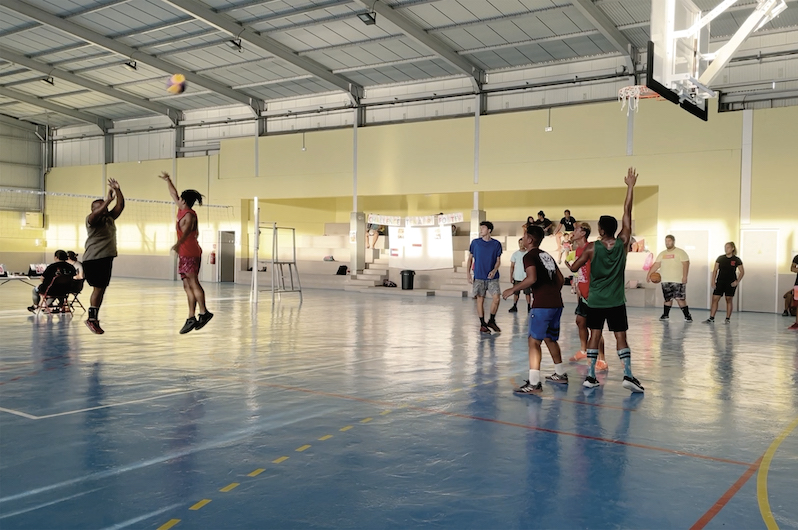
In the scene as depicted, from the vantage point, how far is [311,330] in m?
11.7

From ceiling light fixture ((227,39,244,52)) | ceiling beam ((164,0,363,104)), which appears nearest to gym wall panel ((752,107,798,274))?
ceiling beam ((164,0,363,104))

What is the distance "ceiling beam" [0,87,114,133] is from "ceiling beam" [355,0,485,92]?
1955cm

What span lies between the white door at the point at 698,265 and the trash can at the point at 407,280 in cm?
862

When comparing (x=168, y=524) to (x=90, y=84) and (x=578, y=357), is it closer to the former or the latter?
(x=578, y=357)

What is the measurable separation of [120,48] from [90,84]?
5546 mm

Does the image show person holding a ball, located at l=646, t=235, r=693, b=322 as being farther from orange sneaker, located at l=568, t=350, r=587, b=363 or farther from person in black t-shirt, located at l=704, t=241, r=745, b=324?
orange sneaker, located at l=568, t=350, r=587, b=363

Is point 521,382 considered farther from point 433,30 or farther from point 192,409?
point 433,30

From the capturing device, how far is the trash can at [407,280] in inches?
963

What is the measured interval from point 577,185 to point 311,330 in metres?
13.0

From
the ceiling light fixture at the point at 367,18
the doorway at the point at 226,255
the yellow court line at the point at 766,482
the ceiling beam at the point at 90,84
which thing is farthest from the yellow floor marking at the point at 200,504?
the doorway at the point at 226,255

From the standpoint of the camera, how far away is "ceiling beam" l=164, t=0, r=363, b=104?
64.7ft

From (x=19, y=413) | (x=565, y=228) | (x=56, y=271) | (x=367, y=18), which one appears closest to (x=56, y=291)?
(x=56, y=271)

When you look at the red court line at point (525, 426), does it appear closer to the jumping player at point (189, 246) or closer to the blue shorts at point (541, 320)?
the blue shorts at point (541, 320)

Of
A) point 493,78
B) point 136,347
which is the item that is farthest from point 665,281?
point 493,78
